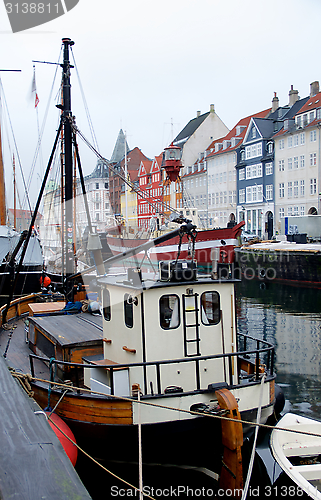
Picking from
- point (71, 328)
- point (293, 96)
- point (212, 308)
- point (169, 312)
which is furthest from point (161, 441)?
point (293, 96)

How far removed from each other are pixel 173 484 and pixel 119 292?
3.83 metres

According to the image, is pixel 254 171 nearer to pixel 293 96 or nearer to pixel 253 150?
pixel 253 150

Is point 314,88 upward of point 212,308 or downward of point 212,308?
upward

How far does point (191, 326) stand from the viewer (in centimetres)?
833

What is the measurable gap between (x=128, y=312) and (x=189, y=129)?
3028 inches

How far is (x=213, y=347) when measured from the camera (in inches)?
338

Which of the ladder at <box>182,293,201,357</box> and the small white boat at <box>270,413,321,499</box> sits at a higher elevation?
the ladder at <box>182,293,201,357</box>

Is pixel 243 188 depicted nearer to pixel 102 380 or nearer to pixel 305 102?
pixel 305 102

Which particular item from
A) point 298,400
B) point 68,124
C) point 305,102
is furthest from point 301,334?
point 305,102

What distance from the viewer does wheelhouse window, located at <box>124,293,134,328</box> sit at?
8.55 metres

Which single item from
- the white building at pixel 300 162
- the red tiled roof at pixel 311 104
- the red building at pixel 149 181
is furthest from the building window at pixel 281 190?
the red building at pixel 149 181

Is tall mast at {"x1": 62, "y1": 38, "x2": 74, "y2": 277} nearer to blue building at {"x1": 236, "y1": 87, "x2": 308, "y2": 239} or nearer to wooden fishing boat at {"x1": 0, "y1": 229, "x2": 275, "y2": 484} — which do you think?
wooden fishing boat at {"x1": 0, "y1": 229, "x2": 275, "y2": 484}

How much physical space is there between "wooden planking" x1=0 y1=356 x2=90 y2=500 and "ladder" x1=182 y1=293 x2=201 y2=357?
13.5ft

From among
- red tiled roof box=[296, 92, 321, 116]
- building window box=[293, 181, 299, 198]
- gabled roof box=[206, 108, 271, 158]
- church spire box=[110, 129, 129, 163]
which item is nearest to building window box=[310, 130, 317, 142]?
red tiled roof box=[296, 92, 321, 116]
